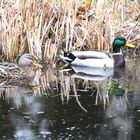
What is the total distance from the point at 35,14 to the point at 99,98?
3.44 m

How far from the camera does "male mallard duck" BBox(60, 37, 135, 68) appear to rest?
461 inches

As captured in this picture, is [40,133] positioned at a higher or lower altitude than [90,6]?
lower

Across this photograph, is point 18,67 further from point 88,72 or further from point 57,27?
point 57,27

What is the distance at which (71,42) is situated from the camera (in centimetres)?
1193

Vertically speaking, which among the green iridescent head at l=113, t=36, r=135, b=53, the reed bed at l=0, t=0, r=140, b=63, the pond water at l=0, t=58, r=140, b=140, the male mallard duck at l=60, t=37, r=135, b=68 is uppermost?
the reed bed at l=0, t=0, r=140, b=63

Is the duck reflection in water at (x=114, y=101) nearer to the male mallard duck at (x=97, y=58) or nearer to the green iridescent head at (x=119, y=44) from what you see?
the male mallard duck at (x=97, y=58)

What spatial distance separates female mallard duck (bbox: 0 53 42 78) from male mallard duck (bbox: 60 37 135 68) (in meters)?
1.07

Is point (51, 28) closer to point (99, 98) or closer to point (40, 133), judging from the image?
point (99, 98)

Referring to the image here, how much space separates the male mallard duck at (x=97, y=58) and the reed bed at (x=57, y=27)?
0.29 meters

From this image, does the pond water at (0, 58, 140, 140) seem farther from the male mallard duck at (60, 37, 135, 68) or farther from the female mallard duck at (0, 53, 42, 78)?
the male mallard duck at (60, 37, 135, 68)

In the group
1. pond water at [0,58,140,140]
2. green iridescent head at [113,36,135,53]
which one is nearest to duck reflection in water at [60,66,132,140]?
pond water at [0,58,140,140]

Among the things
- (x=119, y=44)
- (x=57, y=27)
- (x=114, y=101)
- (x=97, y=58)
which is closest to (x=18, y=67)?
(x=57, y=27)

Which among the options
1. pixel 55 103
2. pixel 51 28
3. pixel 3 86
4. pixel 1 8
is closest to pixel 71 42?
pixel 51 28

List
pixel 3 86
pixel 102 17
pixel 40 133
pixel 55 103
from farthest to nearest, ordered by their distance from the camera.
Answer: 1. pixel 102 17
2. pixel 3 86
3. pixel 55 103
4. pixel 40 133
